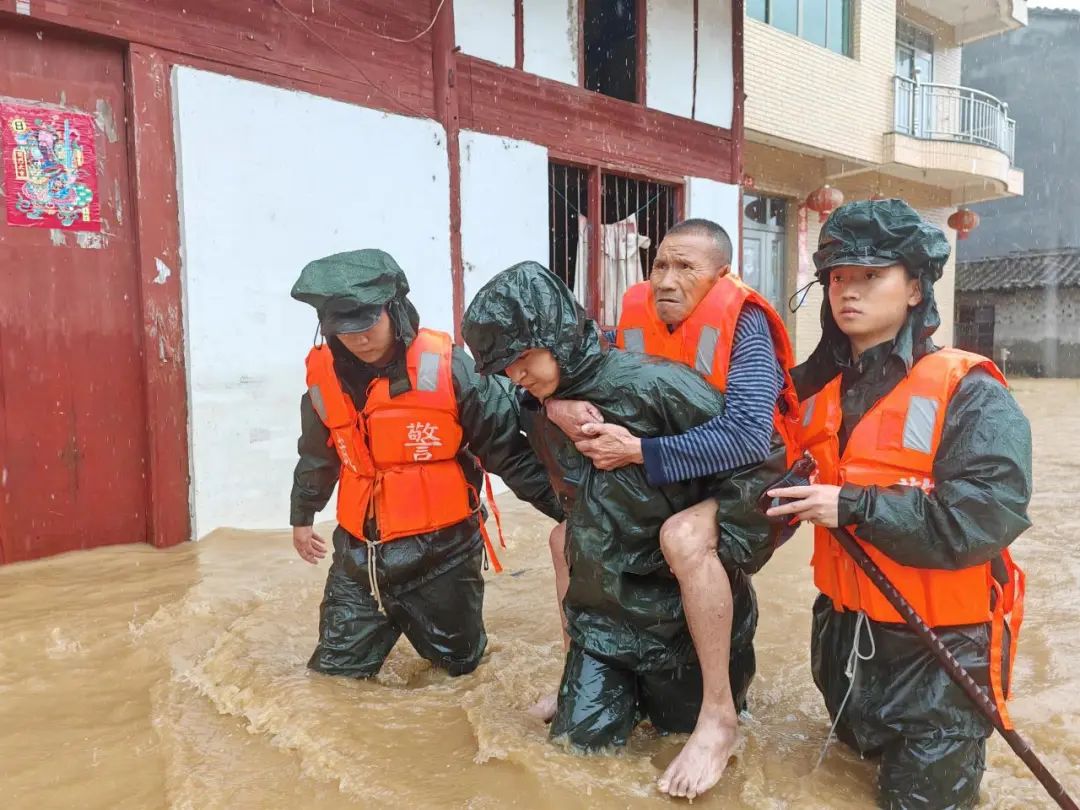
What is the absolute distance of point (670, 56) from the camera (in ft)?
26.7

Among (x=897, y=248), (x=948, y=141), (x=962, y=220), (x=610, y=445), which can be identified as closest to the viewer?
(x=897, y=248)

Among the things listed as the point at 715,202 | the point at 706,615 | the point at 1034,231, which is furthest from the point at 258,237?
the point at 1034,231

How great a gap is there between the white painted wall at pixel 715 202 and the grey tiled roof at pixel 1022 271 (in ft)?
50.9

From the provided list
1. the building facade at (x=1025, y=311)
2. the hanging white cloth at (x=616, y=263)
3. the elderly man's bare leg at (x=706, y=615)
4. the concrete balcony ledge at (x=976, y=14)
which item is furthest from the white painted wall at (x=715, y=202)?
the building facade at (x=1025, y=311)

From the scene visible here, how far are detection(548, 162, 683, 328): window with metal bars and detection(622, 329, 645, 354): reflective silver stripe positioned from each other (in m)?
4.59

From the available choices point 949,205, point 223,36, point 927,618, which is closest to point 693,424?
point 927,618

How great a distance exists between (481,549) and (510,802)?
1095 millimetres

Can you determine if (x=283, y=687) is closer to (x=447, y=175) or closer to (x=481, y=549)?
(x=481, y=549)

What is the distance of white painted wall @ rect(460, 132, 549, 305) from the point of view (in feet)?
21.1

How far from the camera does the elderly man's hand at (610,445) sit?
229 cm

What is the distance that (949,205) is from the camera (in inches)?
667

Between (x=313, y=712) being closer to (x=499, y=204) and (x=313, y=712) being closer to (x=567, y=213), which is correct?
(x=499, y=204)

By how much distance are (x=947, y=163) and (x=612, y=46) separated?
8.25m

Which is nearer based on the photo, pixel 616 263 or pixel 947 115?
pixel 616 263
